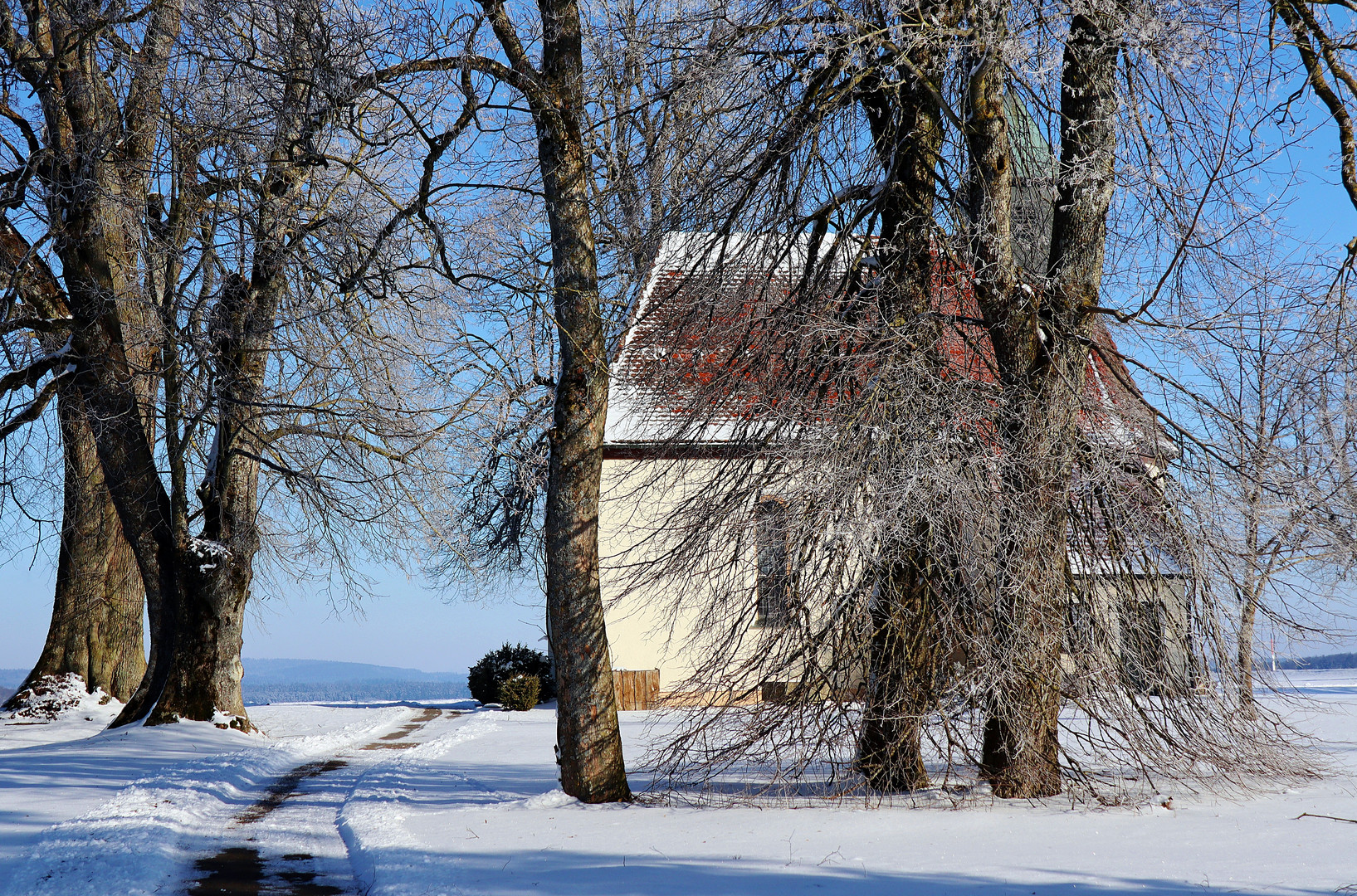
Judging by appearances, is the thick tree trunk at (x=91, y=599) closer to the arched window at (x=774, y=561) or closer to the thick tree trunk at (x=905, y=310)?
the arched window at (x=774, y=561)

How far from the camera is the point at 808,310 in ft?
25.8

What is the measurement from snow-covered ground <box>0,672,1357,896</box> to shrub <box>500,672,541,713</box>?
884 cm

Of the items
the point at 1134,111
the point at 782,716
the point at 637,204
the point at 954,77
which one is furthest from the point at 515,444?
the point at 1134,111

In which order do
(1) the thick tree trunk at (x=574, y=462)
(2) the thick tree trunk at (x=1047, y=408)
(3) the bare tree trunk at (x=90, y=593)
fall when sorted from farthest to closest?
(3) the bare tree trunk at (x=90, y=593) → (1) the thick tree trunk at (x=574, y=462) → (2) the thick tree trunk at (x=1047, y=408)

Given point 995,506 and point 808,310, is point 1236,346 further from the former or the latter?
point 808,310

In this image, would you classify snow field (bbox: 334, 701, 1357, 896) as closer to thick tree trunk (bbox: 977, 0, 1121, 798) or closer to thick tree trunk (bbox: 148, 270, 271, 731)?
thick tree trunk (bbox: 977, 0, 1121, 798)

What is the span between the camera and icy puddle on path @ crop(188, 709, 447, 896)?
5.90 meters

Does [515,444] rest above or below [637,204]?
below

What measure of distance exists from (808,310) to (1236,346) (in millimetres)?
3321

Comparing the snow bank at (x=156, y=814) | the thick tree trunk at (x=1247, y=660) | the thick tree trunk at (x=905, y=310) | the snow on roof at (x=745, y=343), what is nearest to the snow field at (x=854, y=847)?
the thick tree trunk at (x=905, y=310)

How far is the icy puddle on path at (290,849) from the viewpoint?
19.4 feet

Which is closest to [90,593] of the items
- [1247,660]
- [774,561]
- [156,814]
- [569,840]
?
[156,814]

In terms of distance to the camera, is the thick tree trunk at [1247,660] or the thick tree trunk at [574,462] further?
the thick tree trunk at [574,462]

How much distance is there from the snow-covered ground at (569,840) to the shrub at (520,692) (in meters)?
8.84
